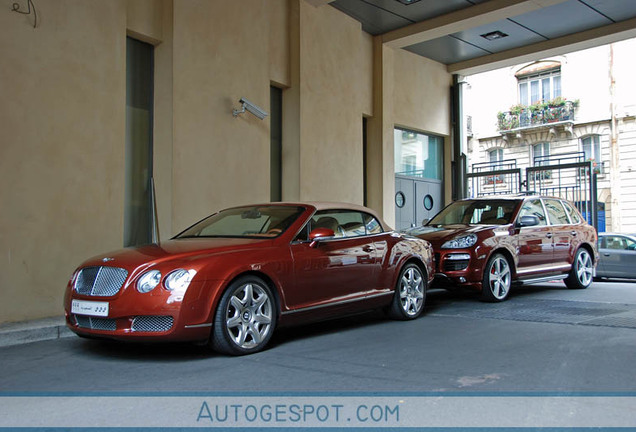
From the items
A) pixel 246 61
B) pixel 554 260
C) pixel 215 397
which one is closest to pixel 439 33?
pixel 246 61

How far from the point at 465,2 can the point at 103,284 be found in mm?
10162

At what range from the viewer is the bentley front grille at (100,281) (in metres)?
5.17

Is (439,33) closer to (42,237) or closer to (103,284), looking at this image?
(42,237)

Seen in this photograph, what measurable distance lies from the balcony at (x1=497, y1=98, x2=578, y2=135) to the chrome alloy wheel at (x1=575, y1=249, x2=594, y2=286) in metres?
22.3

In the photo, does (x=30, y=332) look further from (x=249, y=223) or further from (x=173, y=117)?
(x=173, y=117)

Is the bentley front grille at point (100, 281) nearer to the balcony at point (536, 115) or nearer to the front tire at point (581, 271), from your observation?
the front tire at point (581, 271)

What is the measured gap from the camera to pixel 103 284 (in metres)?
5.27

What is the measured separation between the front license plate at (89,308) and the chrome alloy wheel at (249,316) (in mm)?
1045

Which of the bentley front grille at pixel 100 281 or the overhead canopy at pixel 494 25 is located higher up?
the overhead canopy at pixel 494 25

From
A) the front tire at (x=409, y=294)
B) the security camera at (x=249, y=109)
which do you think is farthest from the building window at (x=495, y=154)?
the front tire at (x=409, y=294)

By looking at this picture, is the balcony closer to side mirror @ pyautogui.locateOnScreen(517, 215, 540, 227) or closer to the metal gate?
the metal gate

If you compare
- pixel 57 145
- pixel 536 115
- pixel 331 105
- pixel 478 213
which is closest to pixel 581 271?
pixel 478 213

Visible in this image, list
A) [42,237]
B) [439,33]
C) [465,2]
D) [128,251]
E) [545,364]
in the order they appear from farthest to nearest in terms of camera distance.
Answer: [439,33], [465,2], [42,237], [128,251], [545,364]

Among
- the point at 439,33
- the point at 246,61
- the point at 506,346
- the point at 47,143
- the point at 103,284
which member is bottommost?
the point at 506,346
